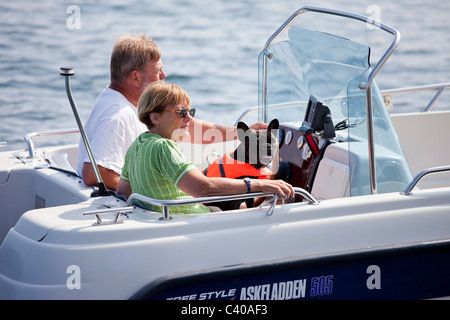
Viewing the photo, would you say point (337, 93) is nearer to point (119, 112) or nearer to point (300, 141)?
point (300, 141)

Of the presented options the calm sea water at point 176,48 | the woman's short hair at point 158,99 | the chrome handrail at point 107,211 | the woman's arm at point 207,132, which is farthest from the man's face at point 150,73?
the calm sea water at point 176,48

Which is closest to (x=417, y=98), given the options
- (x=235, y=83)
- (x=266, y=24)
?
(x=235, y=83)

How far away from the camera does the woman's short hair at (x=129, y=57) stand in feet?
11.0

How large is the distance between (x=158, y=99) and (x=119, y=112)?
0.53m

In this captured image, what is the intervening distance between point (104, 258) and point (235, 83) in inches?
321

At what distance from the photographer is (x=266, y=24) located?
1254 cm

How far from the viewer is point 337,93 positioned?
3.17 m

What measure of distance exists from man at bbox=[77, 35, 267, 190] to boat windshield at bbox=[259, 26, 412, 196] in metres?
0.37

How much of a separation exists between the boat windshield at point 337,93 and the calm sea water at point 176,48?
4886mm

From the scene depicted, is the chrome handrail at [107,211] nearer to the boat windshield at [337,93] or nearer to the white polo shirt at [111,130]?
the white polo shirt at [111,130]

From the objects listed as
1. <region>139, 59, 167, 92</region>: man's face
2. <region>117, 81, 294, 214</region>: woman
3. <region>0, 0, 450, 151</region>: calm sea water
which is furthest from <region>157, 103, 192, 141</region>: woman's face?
<region>0, 0, 450, 151</region>: calm sea water

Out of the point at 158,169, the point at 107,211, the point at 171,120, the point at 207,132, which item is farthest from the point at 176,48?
the point at 107,211

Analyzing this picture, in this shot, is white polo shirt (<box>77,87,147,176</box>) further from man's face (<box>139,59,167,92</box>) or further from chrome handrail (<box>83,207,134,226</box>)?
chrome handrail (<box>83,207,134,226</box>)
